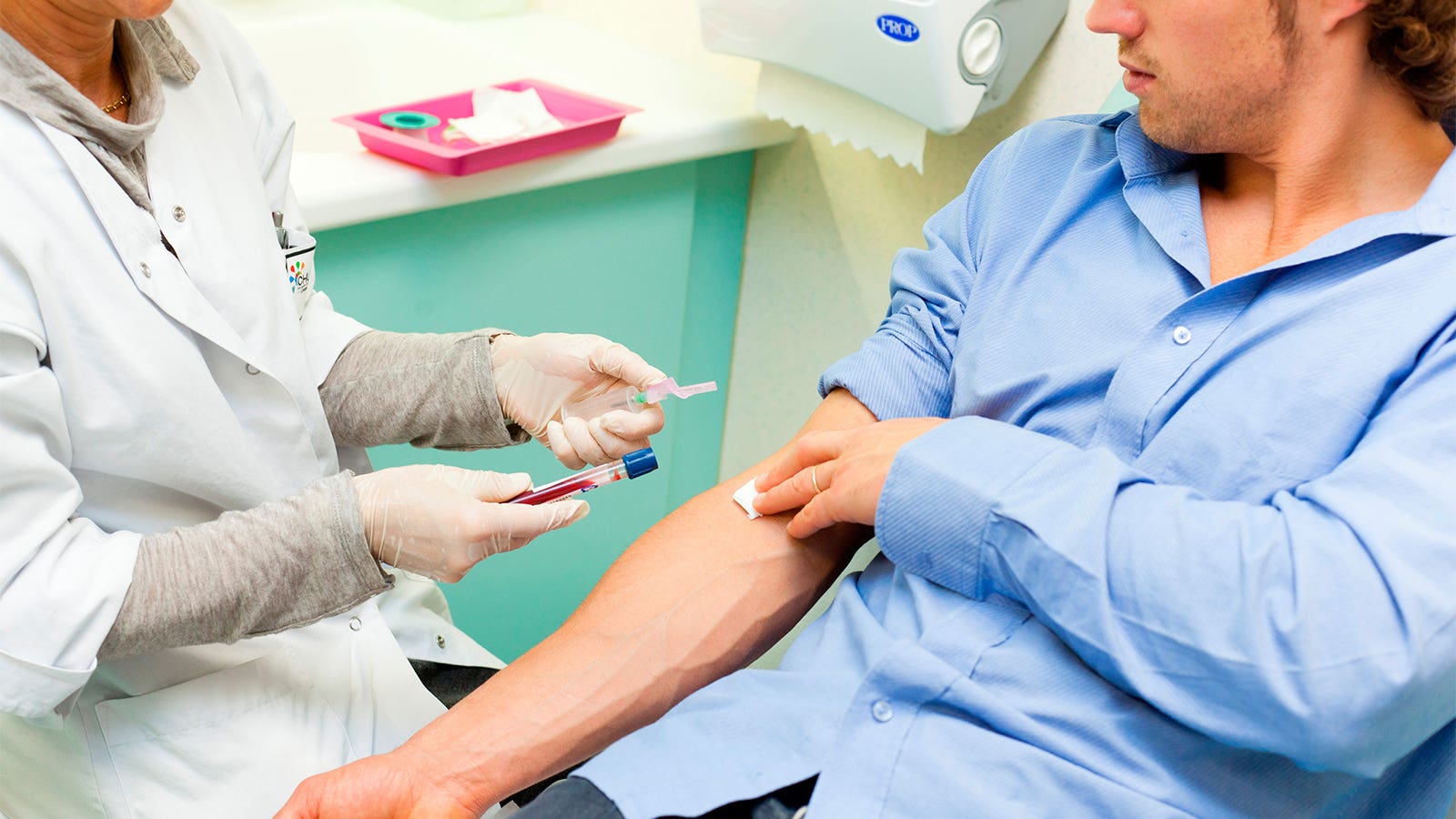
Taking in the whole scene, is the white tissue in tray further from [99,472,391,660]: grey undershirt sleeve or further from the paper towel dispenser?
[99,472,391,660]: grey undershirt sleeve

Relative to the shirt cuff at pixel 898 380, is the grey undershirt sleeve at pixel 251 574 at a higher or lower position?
lower

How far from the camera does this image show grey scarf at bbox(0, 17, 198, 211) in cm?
97

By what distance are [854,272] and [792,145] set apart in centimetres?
22

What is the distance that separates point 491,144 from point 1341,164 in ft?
3.29

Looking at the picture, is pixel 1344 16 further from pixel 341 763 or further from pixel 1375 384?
pixel 341 763

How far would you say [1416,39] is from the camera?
1.00m

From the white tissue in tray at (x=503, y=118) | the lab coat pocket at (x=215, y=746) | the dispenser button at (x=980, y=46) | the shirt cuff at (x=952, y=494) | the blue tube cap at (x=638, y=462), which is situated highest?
the dispenser button at (x=980, y=46)

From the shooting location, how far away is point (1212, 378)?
99 cm


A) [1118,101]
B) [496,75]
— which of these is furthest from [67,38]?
[496,75]

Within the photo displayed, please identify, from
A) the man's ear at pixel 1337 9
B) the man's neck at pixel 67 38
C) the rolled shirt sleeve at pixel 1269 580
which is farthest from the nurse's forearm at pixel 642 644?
the man's neck at pixel 67 38

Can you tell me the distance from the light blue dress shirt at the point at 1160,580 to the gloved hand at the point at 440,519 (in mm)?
220

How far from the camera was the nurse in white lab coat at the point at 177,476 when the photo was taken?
958mm

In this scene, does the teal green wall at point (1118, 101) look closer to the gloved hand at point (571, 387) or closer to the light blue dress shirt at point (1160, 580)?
the light blue dress shirt at point (1160, 580)

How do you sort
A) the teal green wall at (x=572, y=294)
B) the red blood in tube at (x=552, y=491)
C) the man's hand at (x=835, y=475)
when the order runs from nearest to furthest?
1. the man's hand at (x=835, y=475)
2. the red blood in tube at (x=552, y=491)
3. the teal green wall at (x=572, y=294)
